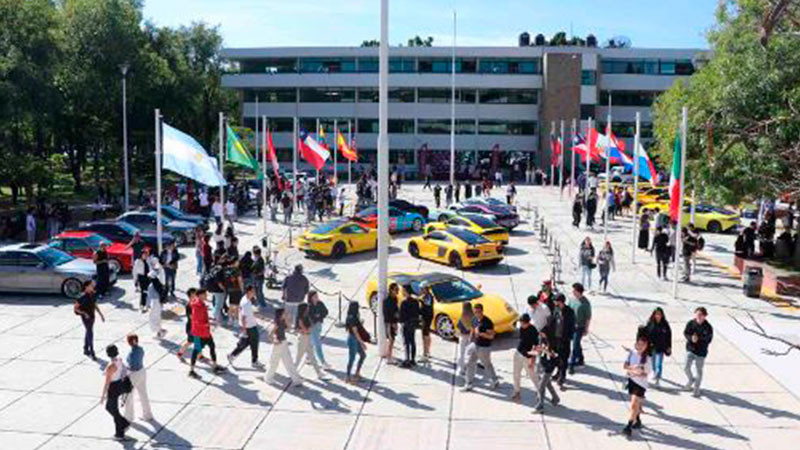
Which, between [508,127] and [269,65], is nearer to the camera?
[508,127]

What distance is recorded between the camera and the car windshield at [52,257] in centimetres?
2072

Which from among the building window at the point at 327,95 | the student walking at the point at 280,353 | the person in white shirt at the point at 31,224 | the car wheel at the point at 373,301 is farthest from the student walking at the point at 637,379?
the building window at the point at 327,95

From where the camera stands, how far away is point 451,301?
17.0m

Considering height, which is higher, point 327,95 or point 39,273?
point 327,95

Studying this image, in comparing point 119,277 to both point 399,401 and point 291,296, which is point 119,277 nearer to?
point 291,296

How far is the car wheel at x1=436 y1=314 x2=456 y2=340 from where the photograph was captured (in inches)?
655

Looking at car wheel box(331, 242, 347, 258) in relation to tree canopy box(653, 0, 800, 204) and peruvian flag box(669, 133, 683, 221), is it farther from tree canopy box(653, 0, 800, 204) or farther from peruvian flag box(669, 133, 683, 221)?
tree canopy box(653, 0, 800, 204)

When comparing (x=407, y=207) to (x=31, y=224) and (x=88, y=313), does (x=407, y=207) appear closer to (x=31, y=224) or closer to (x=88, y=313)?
(x=31, y=224)

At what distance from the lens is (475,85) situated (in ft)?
234

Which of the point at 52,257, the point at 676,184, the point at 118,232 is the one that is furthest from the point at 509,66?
the point at 52,257

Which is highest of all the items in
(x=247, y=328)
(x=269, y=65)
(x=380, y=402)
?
(x=269, y=65)

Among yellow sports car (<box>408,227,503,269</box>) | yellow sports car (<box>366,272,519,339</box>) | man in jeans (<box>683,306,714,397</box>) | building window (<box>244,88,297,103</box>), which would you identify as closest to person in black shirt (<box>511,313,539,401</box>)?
man in jeans (<box>683,306,714,397</box>)

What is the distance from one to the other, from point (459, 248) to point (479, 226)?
3.82 meters

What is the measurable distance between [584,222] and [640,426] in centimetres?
2690
